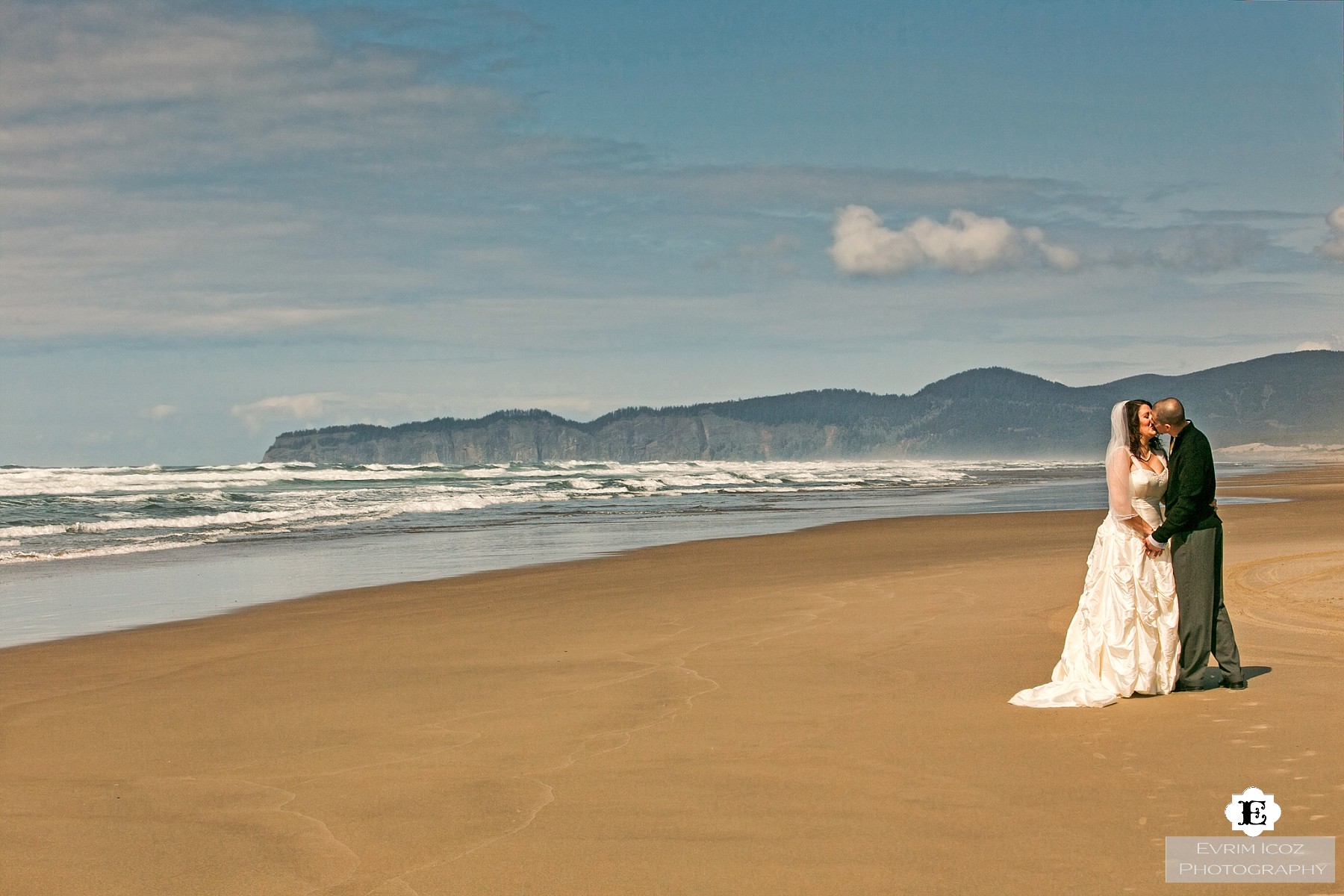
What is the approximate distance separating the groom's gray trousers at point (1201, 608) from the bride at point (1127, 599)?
0.05 metres

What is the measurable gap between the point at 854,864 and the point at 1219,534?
388 cm

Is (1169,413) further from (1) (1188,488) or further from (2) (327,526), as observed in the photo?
(2) (327,526)

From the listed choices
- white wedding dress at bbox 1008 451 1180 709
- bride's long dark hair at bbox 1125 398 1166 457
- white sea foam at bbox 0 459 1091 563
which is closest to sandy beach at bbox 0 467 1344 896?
white wedding dress at bbox 1008 451 1180 709

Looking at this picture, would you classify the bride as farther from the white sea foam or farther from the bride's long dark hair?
the white sea foam

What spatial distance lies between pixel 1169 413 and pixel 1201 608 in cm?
120

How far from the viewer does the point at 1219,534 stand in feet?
21.9

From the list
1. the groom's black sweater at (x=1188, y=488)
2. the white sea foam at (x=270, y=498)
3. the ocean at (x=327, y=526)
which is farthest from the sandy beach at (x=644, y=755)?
the white sea foam at (x=270, y=498)

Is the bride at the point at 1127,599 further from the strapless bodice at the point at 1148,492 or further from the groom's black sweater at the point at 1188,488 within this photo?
the groom's black sweater at the point at 1188,488

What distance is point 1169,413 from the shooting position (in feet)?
21.2

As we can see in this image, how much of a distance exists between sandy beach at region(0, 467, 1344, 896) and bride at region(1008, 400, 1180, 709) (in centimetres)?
20

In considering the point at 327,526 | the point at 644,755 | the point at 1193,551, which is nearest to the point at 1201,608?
the point at 1193,551

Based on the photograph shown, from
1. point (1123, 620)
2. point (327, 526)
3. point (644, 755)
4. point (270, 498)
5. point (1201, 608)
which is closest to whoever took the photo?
point (644, 755)

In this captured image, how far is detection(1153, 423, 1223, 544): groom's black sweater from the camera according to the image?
6480mm

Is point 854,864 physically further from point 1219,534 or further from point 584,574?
point 584,574
